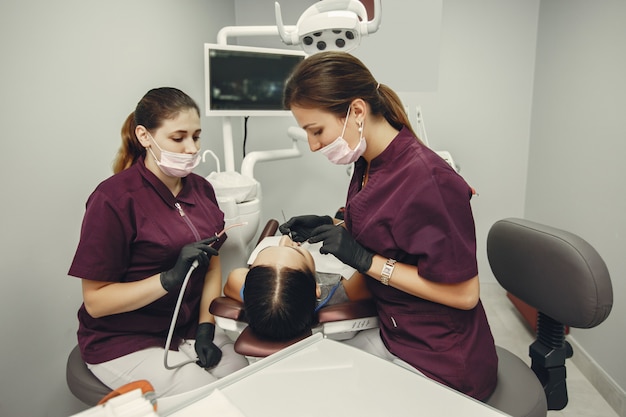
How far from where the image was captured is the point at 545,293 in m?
1.04

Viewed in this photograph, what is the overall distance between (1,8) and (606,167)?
232 cm

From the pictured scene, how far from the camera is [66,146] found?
1374 millimetres

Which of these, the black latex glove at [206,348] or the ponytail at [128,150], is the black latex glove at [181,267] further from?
the ponytail at [128,150]

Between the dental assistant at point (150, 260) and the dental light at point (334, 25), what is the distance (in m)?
0.48

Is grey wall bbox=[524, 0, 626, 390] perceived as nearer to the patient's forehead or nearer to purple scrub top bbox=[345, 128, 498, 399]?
purple scrub top bbox=[345, 128, 498, 399]

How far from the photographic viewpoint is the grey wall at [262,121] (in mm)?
1237

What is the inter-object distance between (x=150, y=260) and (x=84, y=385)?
36 cm

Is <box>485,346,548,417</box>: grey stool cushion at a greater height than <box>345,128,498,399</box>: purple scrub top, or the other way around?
<box>345,128,498,399</box>: purple scrub top

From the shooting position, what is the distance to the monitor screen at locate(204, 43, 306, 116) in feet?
6.08

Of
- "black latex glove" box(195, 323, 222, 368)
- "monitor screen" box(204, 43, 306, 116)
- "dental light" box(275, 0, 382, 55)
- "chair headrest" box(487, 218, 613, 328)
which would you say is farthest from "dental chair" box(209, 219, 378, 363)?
"monitor screen" box(204, 43, 306, 116)

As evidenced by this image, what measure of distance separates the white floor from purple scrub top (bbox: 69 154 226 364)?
1.64 meters

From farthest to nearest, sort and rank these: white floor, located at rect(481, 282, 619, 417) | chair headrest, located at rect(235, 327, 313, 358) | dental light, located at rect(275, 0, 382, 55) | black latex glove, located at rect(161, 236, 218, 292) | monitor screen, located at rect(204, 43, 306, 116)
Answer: monitor screen, located at rect(204, 43, 306, 116) < white floor, located at rect(481, 282, 619, 417) < dental light, located at rect(275, 0, 382, 55) < black latex glove, located at rect(161, 236, 218, 292) < chair headrest, located at rect(235, 327, 313, 358)

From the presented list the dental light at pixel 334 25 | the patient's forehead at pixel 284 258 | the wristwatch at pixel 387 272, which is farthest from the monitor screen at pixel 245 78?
the wristwatch at pixel 387 272

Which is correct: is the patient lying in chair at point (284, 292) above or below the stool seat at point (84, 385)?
above
